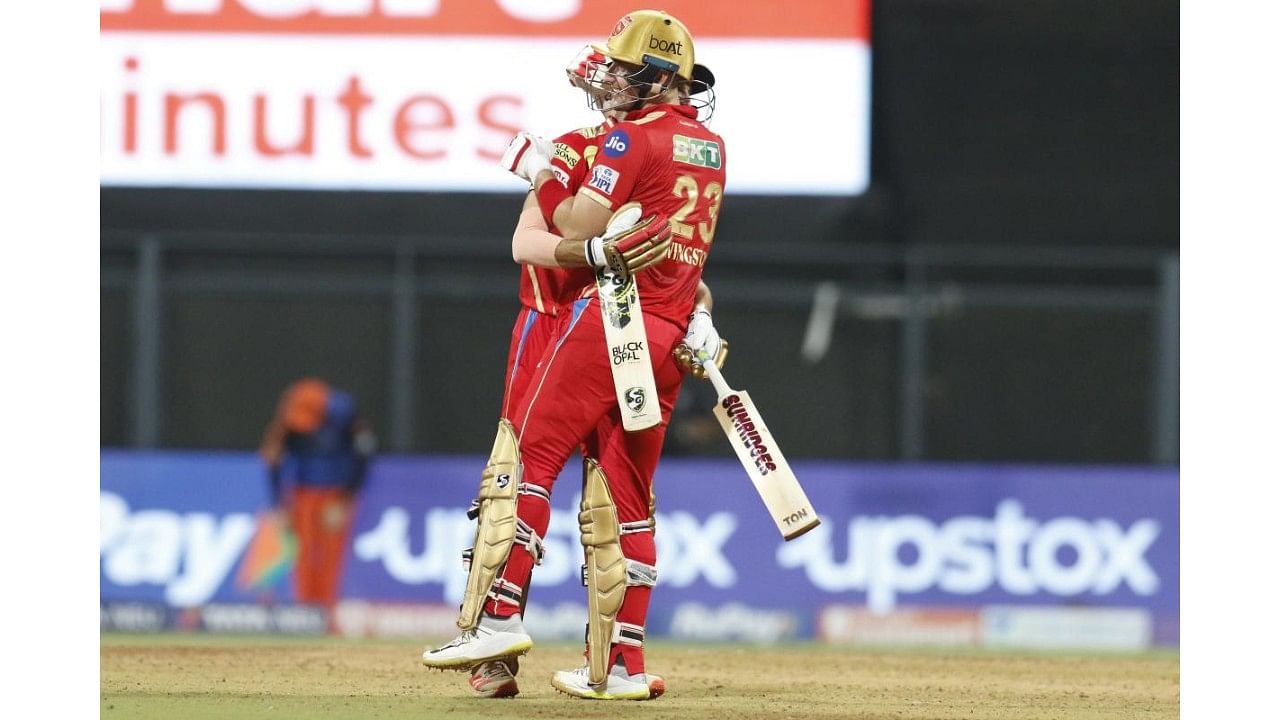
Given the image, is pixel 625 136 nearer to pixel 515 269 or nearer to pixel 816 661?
pixel 816 661

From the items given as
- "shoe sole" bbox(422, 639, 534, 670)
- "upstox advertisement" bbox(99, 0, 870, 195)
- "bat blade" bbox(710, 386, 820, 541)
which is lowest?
"shoe sole" bbox(422, 639, 534, 670)

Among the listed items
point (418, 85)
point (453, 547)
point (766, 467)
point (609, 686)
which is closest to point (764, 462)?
point (766, 467)

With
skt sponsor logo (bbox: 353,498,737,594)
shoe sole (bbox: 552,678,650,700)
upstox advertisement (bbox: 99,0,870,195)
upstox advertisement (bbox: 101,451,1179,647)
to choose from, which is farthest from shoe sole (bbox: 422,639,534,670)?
upstox advertisement (bbox: 99,0,870,195)

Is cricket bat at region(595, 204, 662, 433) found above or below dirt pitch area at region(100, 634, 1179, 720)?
above

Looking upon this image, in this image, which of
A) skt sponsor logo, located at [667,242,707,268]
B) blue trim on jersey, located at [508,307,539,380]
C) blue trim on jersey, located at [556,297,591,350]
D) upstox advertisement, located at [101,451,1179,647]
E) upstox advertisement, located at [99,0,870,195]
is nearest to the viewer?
blue trim on jersey, located at [556,297,591,350]

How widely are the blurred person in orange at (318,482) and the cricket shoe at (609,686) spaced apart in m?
5.46

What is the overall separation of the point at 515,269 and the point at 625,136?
810cm

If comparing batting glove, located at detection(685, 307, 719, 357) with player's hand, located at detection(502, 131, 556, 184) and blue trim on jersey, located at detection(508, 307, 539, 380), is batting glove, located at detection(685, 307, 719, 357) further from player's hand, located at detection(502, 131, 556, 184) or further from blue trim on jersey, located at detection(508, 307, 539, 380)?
player's hand, located at detection(502, 131, 556, 184)

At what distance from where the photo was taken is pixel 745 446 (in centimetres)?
749

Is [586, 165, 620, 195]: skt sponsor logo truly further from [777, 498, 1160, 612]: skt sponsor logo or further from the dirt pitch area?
[777, 498, 1160, 612]: skt sponsor logo

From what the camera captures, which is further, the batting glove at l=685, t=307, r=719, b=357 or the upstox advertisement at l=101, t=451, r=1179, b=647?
the upstox advertisement at l=101, t=451, r=1179, b=647

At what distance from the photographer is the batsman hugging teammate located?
7.09 metres

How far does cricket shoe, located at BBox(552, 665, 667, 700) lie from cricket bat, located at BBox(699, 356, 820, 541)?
29.2 inches

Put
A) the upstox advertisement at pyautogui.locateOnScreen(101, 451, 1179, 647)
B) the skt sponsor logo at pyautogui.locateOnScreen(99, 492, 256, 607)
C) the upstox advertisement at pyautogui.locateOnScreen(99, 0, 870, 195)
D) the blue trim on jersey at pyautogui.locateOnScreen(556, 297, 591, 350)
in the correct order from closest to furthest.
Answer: the blue trim on jersey at pyautogui.locateOnScreen(556, 297, 591, 350), the upstox advertisement at pyautogui.locateOnScreen(101, 451, 1179, 647), the skt sponsor logo at pyautogui.locateOnScreen(99, 492, 256, 607), the upstox advertisement at pyautogui.locateOnScreen(99, 0, 870, 195)
